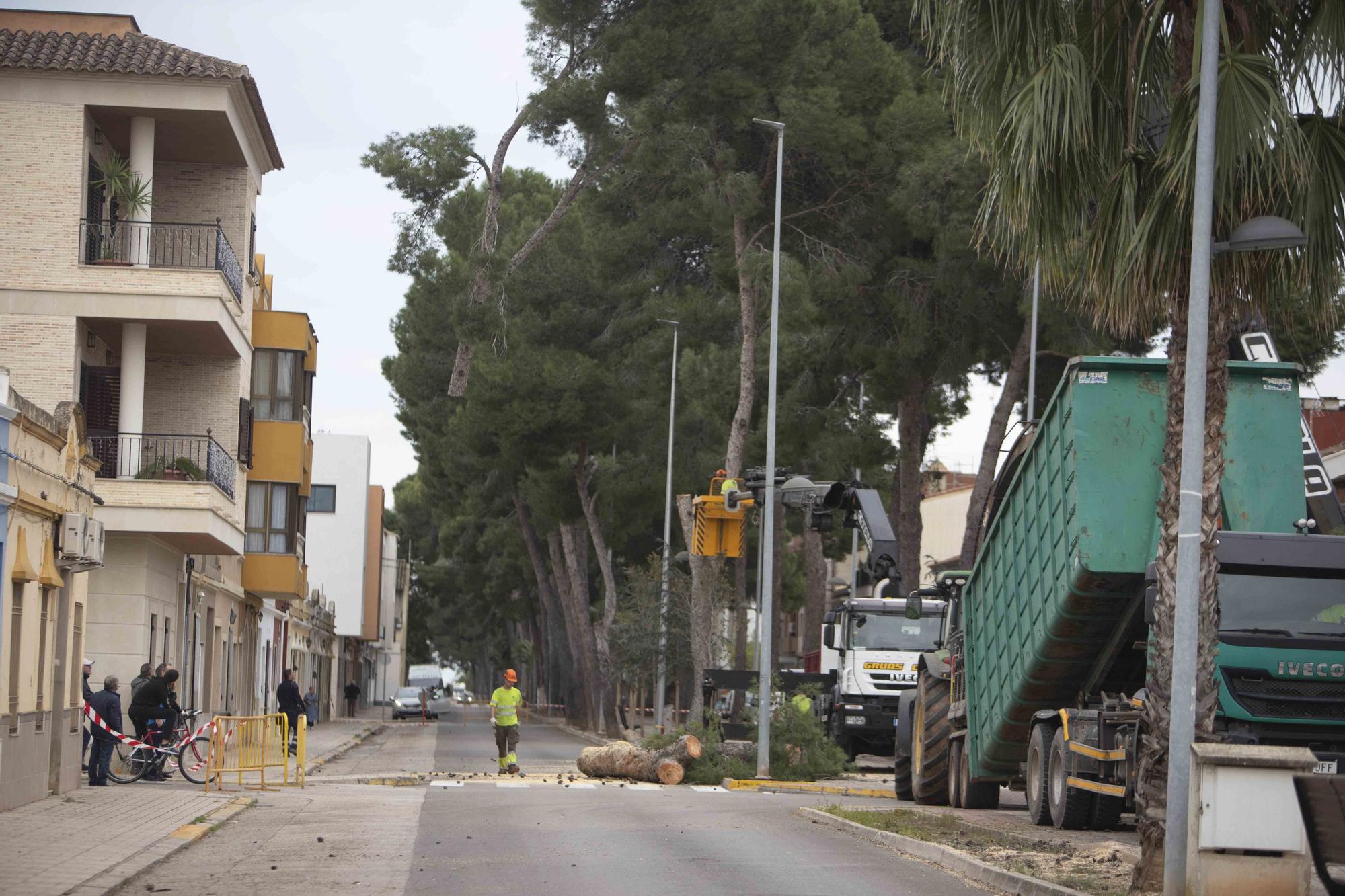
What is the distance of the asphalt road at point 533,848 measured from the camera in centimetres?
1190

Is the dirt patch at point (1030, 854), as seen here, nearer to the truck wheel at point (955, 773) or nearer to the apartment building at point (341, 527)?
the truck wheel at point (955, 773)

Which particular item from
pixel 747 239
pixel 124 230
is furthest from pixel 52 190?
pixel 747 239

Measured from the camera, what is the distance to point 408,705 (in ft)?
246

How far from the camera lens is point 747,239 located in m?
35.8

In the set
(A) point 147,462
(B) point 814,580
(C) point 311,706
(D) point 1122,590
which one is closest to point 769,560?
(A) point 147,462

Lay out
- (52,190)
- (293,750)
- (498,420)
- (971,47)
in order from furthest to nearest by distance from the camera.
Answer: (498,420)
(293,750)
(52,190)
(971,47)

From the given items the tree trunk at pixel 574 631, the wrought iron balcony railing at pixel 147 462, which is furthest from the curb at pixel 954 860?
the tree trunk at pixel 574 631

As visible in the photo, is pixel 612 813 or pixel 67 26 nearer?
pixel 612 813

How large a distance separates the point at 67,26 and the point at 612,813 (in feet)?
65.6

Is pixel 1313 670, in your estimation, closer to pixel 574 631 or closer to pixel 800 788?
pixel 800 788

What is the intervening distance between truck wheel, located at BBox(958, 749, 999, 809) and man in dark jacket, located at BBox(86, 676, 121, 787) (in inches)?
425

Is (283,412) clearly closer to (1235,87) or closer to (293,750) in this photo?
(293,750)

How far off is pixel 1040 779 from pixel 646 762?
36.7ft

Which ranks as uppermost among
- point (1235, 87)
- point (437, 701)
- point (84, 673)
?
point (1235, 87)
